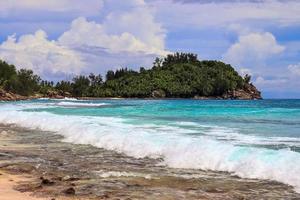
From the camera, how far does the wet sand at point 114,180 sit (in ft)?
28.4

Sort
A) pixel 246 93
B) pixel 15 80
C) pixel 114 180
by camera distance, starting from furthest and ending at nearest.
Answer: pixel 246 93, pixel 15 80, pixel 114 180

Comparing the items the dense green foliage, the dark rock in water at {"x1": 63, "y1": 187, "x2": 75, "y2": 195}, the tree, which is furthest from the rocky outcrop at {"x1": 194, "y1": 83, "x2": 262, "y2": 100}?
the dark rock in water at {"x1": 63, "y1": 187, "x2": 75, "y2": 195}

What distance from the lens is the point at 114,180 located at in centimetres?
1002

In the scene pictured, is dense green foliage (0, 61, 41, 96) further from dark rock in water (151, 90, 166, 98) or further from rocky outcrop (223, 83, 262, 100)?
rocky outcrop (223, 83, 262, 100)

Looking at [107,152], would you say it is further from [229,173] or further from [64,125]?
[64,125]

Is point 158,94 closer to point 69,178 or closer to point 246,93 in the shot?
point 246,93

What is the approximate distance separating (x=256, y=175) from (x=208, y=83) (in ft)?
500

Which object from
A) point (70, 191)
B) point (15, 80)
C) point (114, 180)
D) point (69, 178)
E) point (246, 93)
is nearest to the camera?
point (70, 191)

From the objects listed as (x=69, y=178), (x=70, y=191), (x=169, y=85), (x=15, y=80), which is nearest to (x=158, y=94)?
(x=169, y=85)

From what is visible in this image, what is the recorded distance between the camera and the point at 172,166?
39.7ft

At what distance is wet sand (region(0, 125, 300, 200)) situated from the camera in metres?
8.65

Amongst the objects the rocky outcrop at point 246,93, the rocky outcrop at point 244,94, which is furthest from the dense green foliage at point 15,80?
the rocky outcrop at point 246,93

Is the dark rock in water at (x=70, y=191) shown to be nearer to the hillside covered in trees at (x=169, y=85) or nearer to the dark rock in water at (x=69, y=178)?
the dark rock in water at (x=69, y=178)

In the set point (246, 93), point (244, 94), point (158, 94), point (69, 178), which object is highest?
point (246, 93)
